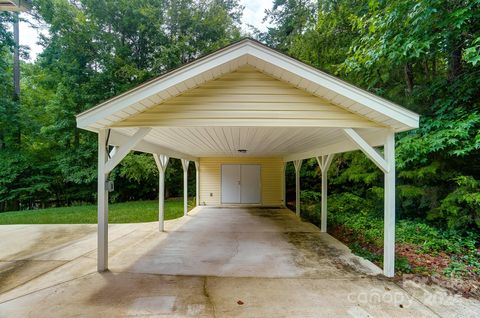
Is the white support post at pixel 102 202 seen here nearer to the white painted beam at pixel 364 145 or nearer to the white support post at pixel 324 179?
the white painted beam at pixel 364 145

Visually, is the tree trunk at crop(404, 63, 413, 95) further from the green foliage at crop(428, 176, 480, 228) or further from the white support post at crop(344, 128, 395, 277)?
the white support post at crop(344, 128, 395, 277)

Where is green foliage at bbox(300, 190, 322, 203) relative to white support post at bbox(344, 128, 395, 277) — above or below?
below

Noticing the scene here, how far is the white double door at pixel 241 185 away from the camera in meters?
10.5

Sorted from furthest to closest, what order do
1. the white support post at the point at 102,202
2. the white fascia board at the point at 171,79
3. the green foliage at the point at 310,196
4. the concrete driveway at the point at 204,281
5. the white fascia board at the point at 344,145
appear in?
the green foliage at the point at 310,196 < the white fascia board at the point at 344,145 < the white support post at the point at 102,202 < the white fascia board at the point at 171,79 < the concrete driveway at the point at 204,281

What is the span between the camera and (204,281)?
314 centimetres

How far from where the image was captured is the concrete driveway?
98.5 inches

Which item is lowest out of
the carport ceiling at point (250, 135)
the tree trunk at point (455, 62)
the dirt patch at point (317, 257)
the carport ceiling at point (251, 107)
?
the dirt patch at point (317, 257)

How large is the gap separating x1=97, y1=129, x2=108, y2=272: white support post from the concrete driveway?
236 mm

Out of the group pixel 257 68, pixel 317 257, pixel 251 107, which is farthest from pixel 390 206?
pixel 257 68

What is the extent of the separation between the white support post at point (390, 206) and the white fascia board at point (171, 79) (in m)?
2.38

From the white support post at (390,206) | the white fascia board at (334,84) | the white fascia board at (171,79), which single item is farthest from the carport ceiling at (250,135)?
the white fascia board at (171,79)

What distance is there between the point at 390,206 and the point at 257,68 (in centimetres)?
267

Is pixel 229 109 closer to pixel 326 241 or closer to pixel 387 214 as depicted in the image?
pixel 387 214

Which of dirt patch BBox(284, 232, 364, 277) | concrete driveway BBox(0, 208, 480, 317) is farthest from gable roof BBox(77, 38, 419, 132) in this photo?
dirt patch BBox(284, 232, 364, 277)
